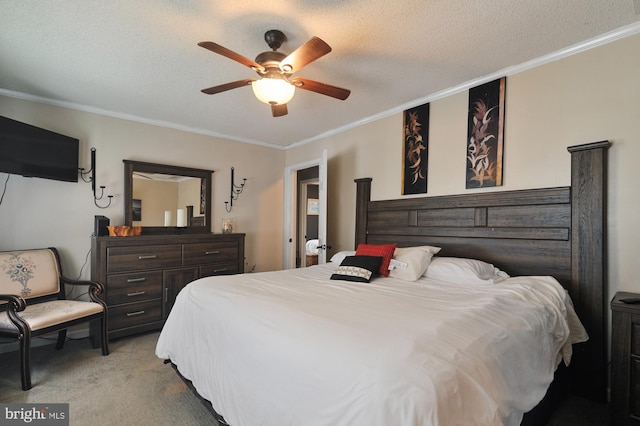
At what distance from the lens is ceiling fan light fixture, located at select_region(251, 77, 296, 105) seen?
75.9 inches

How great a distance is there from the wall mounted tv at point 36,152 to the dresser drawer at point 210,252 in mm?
1420

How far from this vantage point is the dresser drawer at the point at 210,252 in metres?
3.61

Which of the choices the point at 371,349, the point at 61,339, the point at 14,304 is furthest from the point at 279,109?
the point at 61,339

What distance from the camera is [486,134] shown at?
2.63 m

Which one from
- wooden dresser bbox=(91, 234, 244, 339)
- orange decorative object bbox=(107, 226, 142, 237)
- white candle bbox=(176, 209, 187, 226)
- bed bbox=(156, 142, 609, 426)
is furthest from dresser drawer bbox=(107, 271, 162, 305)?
bed bbox=(156, 142, 609, 426)

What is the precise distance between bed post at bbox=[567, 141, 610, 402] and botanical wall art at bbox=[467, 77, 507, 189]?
0.55 meters

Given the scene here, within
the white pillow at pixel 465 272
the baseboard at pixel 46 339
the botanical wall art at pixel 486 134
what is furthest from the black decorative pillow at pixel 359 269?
the baseboard at pixel 46 339

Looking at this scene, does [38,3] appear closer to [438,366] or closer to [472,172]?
[438,366]

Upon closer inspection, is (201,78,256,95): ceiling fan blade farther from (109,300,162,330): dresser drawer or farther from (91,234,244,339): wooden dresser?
(109,300,162,330): dresser drawer

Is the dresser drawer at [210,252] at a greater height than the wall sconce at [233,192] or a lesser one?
lesser

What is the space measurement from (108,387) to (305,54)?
9.14ft

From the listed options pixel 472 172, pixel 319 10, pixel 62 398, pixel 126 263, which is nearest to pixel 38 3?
pixel 319 10

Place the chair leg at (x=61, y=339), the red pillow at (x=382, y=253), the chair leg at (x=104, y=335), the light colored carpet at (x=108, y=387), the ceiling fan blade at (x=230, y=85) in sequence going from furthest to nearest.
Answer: the chair leg at (x=61, y=339), the chair leg at (x=104, y=335), the red pillow at (x=382, y=253), the ceiling fan blade at (x=230, y=85), the light colored carpet at (x=108, y=387)

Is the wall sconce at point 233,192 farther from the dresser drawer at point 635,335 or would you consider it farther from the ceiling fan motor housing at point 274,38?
the dresser drawer at point 635,335
